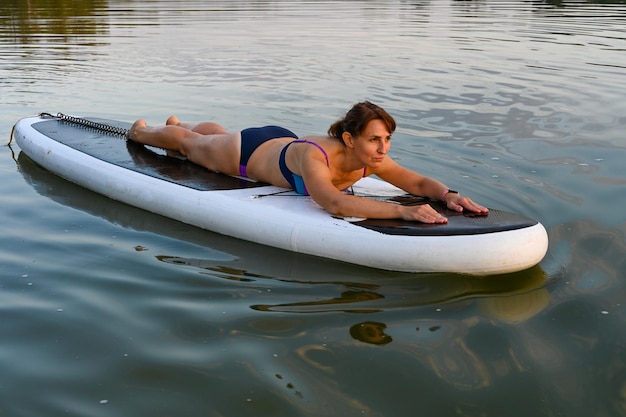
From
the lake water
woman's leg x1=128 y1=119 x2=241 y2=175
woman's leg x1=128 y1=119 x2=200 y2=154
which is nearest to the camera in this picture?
the lake water

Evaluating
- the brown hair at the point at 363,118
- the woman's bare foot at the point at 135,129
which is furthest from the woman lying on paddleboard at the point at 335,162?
the woman's bare foot at the point at 135,129

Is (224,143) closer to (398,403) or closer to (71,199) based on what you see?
(71,199)

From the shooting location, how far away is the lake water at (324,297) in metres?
3.62

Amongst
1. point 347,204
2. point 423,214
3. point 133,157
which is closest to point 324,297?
point 347,204

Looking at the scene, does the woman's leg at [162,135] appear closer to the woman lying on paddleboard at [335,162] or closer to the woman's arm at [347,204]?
the woman lying on paddleboard at [335,162]

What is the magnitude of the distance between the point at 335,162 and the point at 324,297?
1180 millimetres

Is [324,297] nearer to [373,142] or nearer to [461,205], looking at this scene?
[373,142]

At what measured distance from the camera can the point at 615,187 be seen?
22.7 feet

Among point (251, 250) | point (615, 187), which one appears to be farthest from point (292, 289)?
point (615, 187)

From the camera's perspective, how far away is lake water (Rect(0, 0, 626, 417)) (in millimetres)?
3619

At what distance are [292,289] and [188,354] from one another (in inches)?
42.0

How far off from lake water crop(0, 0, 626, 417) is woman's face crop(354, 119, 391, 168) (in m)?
0.84

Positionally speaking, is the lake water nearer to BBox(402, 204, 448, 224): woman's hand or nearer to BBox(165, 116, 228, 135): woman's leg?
BBox(402, 204, 448, 224): woman's hand

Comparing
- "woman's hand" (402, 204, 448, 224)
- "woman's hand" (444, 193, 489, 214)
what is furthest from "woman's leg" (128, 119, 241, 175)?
"woman's hand" (444, 193, 489, 214)
